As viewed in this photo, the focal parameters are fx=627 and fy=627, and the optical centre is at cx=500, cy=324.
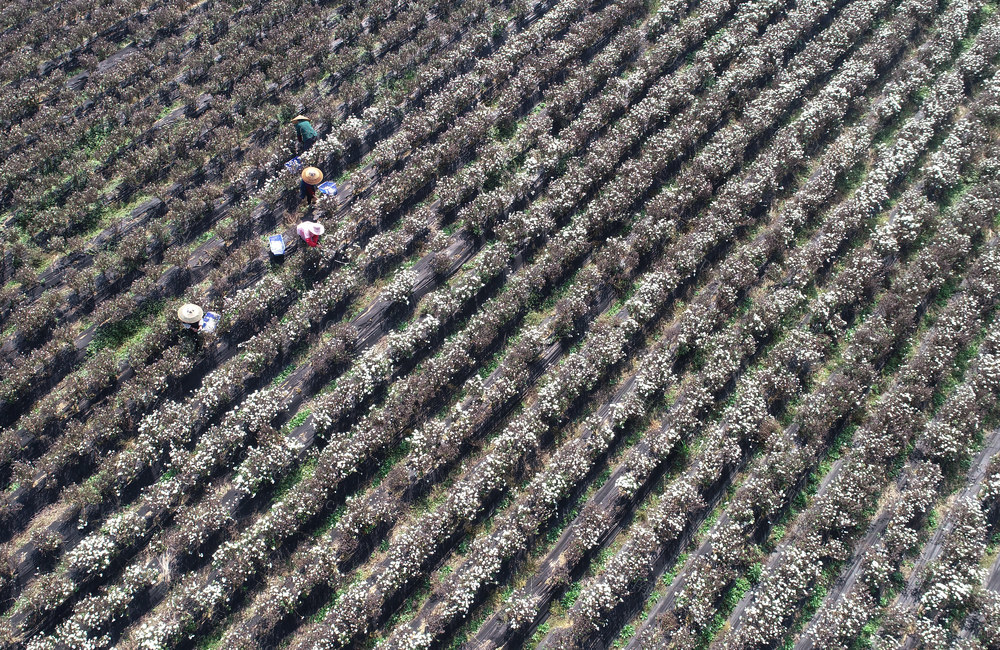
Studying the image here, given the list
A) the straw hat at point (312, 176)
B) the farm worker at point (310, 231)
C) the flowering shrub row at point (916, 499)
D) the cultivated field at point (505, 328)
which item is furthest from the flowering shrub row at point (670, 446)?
the straw hat at point (312, 176)

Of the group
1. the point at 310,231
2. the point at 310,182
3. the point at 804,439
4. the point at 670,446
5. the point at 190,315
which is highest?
the point at 310,182

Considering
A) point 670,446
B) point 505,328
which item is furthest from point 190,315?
point 670,446

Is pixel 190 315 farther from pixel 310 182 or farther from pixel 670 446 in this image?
pixel 670 446

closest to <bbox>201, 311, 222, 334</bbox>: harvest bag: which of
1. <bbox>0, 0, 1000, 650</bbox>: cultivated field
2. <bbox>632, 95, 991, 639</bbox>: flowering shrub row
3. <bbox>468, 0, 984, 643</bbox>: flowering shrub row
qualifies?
<bbox>0, 0, 1000, 650</bbox>: cultivated field

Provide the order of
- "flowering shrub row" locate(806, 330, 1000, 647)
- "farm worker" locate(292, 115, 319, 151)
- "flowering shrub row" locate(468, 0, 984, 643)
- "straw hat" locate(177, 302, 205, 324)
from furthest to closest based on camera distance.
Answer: "farm worker" locate(292, 115, 319, 151) < "straw hat" locate(177, 302, 205, 324) < "flowering shrub row" locate(468, 0, 984, 643) < "flowering shrub row" locate(806, 330, 1000, 647)

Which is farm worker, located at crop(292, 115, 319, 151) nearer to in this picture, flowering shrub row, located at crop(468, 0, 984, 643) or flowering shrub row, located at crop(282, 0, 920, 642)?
flowering shrub row, located at crop(282, 0, 920, 642)

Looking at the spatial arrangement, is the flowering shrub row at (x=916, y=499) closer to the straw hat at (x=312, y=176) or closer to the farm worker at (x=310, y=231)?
the farm worker at (x=310, y=231)
